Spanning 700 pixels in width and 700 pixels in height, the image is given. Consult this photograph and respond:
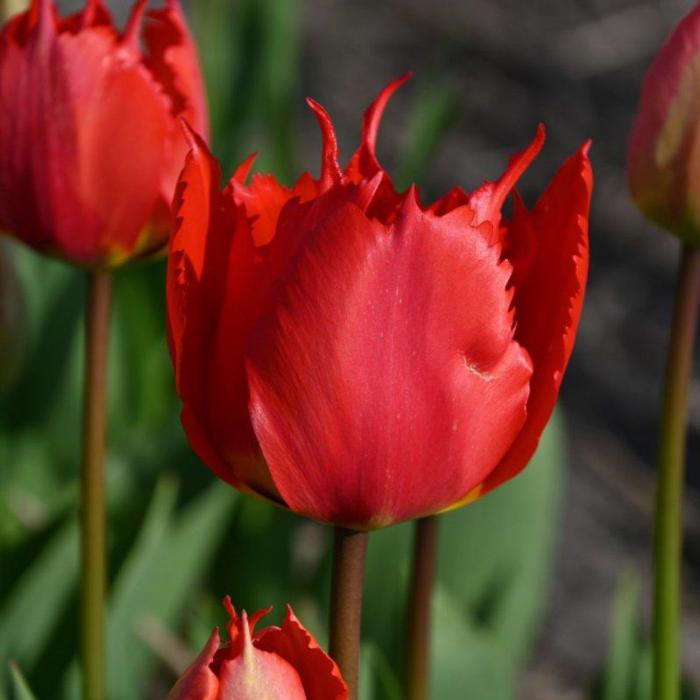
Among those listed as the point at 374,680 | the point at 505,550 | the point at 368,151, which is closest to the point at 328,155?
the point at 368,151

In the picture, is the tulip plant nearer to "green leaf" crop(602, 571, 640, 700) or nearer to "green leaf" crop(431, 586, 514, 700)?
"green leaf" crop(431, 586, 514, 700)

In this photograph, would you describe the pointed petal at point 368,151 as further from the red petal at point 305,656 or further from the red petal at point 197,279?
the red petal at point 305,656

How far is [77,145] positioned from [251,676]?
1.16ft

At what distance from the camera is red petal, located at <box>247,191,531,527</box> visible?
461mm

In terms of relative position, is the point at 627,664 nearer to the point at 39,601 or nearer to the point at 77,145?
the point at 39,601

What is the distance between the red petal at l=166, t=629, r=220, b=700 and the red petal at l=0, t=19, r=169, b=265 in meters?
0.32

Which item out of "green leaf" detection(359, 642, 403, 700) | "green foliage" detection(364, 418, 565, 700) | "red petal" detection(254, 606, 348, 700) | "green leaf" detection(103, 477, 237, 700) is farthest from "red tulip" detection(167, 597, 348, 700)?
"green foliage" detection(364, 418, 565, 700)

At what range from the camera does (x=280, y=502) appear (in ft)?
1.71

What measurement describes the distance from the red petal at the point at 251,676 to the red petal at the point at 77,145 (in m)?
0.32

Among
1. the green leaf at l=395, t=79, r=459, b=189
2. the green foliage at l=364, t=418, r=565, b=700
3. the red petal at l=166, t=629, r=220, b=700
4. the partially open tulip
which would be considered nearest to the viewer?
the red petal at l=166, t=629, r=220, b=700

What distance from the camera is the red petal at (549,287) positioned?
0.49 m

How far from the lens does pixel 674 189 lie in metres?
0.65

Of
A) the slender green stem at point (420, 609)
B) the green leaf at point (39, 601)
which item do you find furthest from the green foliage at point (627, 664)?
the green leaf at point (39, 601)

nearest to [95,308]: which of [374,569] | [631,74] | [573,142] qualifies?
[374,569]
